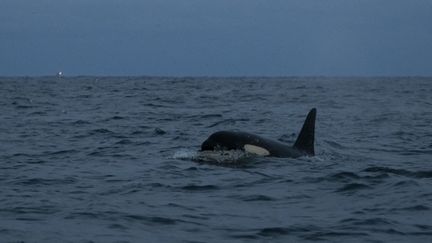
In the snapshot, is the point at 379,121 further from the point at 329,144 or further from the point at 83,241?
the point at 83,241

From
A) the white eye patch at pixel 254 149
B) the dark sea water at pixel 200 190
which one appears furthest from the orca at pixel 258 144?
the dark sea water at pixel 200 190

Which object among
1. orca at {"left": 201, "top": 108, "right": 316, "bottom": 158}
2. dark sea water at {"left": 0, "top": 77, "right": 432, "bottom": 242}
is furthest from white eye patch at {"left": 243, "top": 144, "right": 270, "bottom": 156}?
dark sea water at {"left": 0, "top": 77, "right": 432, "bottom": 242}

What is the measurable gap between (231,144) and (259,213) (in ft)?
15.7

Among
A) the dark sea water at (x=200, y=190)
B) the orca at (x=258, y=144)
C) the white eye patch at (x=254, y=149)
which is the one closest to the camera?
the dark sea water at (x=200, y=190)

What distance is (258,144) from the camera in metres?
13.8

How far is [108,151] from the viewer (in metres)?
15.2

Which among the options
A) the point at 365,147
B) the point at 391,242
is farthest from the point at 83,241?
the point at 365,147

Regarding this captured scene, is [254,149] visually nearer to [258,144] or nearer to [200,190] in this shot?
[258,144]

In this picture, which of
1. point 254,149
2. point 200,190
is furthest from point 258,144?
point 200,190

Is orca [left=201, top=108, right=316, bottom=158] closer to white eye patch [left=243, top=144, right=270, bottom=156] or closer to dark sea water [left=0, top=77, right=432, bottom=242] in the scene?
white eye patch [left=243, top=144, right=270, bottom=156]

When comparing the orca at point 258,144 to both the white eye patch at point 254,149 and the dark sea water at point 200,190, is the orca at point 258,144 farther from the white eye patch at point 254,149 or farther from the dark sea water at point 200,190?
the dark sea water at point 200,190

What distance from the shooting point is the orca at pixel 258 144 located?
44.4 ft

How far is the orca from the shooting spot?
13.5m

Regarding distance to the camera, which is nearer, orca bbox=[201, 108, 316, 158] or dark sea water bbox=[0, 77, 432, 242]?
dark sea water bbox=[0, 77, 432, 242]
